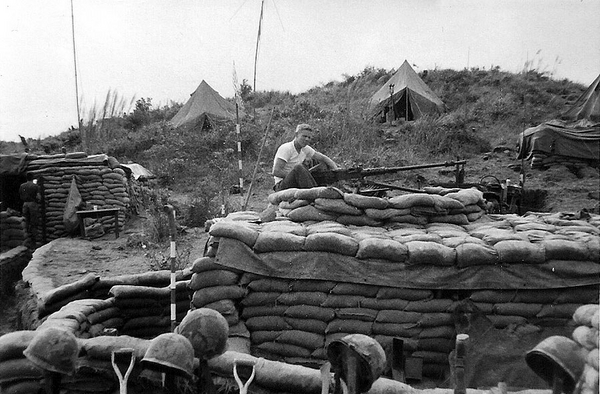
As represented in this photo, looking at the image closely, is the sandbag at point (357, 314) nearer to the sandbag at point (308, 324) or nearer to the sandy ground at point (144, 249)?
the sandbag at point (308, 324)

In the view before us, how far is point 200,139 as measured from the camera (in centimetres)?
1495

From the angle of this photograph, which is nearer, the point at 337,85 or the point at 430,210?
the point at 430,210

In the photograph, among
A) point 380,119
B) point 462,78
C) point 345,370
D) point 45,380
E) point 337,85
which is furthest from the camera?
point 337,85

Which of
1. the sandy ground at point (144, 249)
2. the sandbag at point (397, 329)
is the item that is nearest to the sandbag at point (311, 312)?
the sandbag at point (397, 329)

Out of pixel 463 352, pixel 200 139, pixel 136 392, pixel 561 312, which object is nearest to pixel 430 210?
pixel 561 312

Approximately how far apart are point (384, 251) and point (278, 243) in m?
0.72

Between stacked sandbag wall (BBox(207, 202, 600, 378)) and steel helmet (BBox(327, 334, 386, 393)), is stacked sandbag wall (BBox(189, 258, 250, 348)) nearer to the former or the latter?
stacked sandbag wall (BBox(207, 202, 600, 378))

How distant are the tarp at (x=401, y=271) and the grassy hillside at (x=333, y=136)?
5.82 meters

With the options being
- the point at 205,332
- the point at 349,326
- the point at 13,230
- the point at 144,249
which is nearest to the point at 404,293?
the point at 349,326

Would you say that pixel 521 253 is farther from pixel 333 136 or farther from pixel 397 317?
pixel 333 136

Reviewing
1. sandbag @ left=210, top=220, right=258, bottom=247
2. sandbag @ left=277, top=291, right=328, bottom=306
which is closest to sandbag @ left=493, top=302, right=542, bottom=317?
sandbag @ left=277, top=291, right=328, bottom=306

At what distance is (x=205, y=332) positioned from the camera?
2.32 meters

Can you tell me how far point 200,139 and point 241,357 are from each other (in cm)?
1302

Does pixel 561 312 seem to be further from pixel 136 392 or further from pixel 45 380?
pixel 45 380
